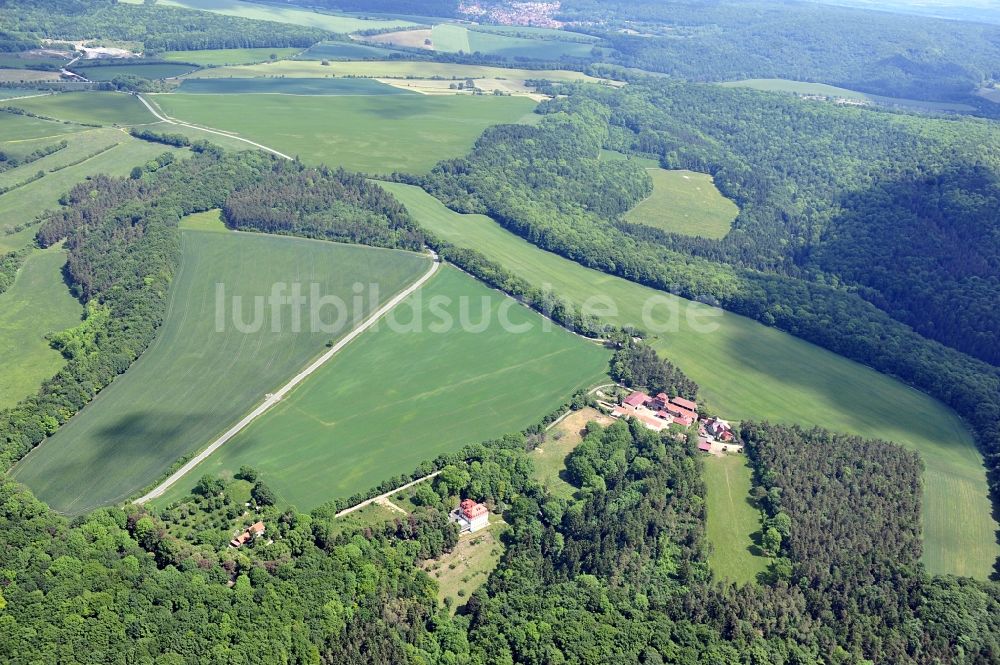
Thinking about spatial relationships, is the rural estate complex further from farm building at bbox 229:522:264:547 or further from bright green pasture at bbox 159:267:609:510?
bright green pasture at bbox 159:267:609:510

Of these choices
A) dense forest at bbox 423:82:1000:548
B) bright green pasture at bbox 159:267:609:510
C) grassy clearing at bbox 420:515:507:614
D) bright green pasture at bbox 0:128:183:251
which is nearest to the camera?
grassy clearing at bbox 420:515:507:614

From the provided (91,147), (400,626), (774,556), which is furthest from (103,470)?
(91,147)

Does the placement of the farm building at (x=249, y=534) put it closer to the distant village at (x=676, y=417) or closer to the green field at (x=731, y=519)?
the green field at (x=731, y=519)

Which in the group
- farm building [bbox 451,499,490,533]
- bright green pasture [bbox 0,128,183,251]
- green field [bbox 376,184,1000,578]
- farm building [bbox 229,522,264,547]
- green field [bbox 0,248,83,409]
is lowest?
green field [bbox 376,184,1000,578]

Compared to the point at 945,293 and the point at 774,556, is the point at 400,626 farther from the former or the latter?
the point at 945,293

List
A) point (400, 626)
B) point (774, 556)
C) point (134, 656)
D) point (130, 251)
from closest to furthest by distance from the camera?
point (134, 656) < point (400, 626) < point (774, 556) < point (130, 251)

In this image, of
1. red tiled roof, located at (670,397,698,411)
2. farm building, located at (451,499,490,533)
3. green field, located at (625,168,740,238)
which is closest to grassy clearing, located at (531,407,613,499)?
farm building, located at (451,499,490,533)
